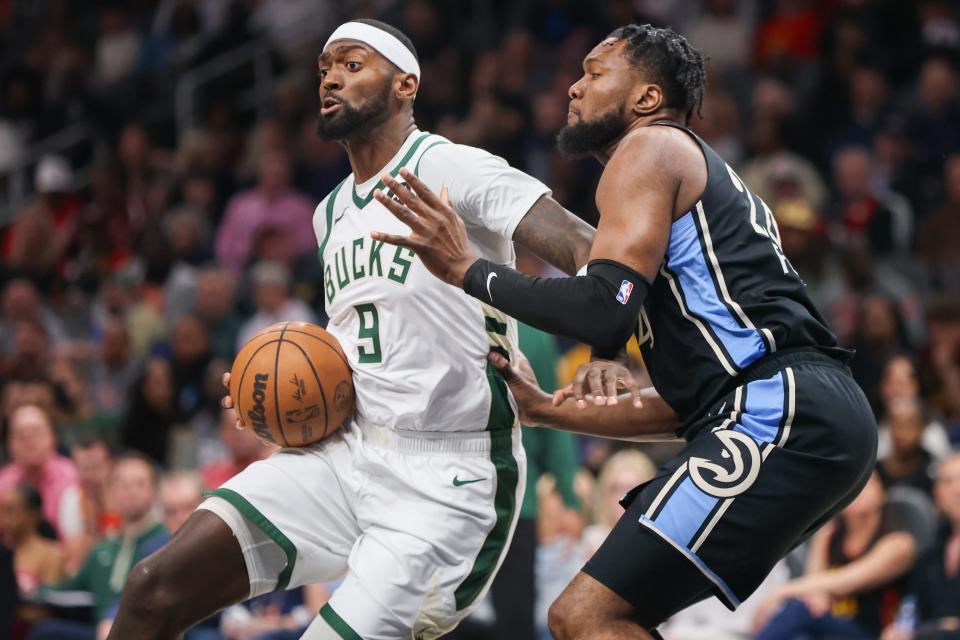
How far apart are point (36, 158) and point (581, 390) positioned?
12324 millimetres

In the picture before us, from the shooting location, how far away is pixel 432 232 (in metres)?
4.38

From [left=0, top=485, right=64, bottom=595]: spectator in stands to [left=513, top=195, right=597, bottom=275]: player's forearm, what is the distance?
537 cm

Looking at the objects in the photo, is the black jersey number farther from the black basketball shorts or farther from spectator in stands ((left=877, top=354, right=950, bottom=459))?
spectator in stands ((left=877, top=354, right=950, bottom=459))

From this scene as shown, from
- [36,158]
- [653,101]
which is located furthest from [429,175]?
[36,158]

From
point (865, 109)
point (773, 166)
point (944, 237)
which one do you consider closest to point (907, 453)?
point (944, 237)

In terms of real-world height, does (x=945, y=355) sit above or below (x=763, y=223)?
below

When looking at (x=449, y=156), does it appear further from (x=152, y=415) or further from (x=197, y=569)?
(x=152, y=415)

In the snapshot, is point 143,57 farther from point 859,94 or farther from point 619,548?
point 619,548

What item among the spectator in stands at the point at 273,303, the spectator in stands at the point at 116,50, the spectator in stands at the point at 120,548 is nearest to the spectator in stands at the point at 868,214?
the spectator in stands at the point at 273,303

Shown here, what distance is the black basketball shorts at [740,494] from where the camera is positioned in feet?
13.6

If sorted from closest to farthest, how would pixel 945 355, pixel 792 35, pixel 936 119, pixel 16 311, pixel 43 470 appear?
pixel 945 355 < pixel 43 470 < pixel 936 119 < pixel 792 35 < pixel 16 311

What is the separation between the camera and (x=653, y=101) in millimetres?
4562

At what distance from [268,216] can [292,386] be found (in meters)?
8.20

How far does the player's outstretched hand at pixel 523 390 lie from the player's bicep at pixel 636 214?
0.89 m
